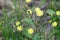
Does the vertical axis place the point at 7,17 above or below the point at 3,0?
below

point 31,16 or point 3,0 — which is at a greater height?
point 3,0

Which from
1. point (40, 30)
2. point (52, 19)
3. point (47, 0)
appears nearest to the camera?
point (40, 30)

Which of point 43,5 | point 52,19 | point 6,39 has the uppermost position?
point 43,5

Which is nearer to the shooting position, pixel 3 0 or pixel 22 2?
pixel 22 2

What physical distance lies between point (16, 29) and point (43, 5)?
60 cm

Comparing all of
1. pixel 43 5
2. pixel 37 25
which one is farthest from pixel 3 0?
pixel 37 25

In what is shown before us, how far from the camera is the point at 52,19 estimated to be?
2338mm

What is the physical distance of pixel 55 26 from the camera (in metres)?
2.27

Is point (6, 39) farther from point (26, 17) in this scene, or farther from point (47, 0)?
point (47, 0)

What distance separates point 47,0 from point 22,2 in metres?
0.44

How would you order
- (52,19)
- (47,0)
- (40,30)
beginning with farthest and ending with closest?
(47,0)
(52,19)
(40,30)

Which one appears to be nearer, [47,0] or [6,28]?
[6,28]

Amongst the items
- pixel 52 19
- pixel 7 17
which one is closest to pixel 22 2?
pixel 7 17

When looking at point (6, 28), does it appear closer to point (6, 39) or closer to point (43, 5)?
point (6, 39)
